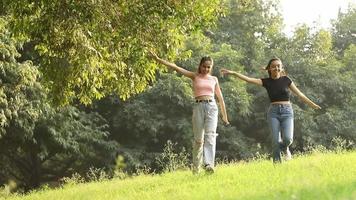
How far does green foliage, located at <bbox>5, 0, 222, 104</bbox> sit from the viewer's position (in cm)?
915

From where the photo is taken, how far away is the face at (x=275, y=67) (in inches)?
386

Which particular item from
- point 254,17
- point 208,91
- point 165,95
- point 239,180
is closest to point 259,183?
point 239,180

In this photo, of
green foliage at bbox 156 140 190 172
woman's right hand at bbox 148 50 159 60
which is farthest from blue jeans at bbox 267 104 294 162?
green foliage at bbox 156 140 190 172

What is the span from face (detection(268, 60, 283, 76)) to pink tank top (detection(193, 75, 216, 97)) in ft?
3.54

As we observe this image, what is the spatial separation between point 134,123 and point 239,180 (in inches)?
979

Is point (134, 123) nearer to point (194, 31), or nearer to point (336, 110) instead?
point (336, 110)

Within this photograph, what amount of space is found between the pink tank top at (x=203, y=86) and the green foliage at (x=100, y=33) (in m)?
1.33

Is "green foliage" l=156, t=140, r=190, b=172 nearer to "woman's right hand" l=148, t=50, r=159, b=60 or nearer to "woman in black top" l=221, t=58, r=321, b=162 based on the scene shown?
"woman's right hand" l=148, t=50, r=159, b=60

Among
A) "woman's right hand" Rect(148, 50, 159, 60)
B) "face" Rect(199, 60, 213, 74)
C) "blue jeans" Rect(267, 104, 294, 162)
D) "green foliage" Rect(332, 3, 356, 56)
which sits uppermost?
"green foliage" Rect(332, 3, 356, 56)

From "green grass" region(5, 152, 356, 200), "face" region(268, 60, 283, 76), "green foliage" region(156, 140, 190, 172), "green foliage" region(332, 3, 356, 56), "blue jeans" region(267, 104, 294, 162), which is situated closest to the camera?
"green grass" region(5, 152, 356, 200)

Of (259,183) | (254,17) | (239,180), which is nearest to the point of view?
(259,183)

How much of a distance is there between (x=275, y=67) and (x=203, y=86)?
1.31 meters

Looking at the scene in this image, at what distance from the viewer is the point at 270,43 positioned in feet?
138

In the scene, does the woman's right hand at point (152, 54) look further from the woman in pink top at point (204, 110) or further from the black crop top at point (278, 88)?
the black crop top at point (278, 88)
